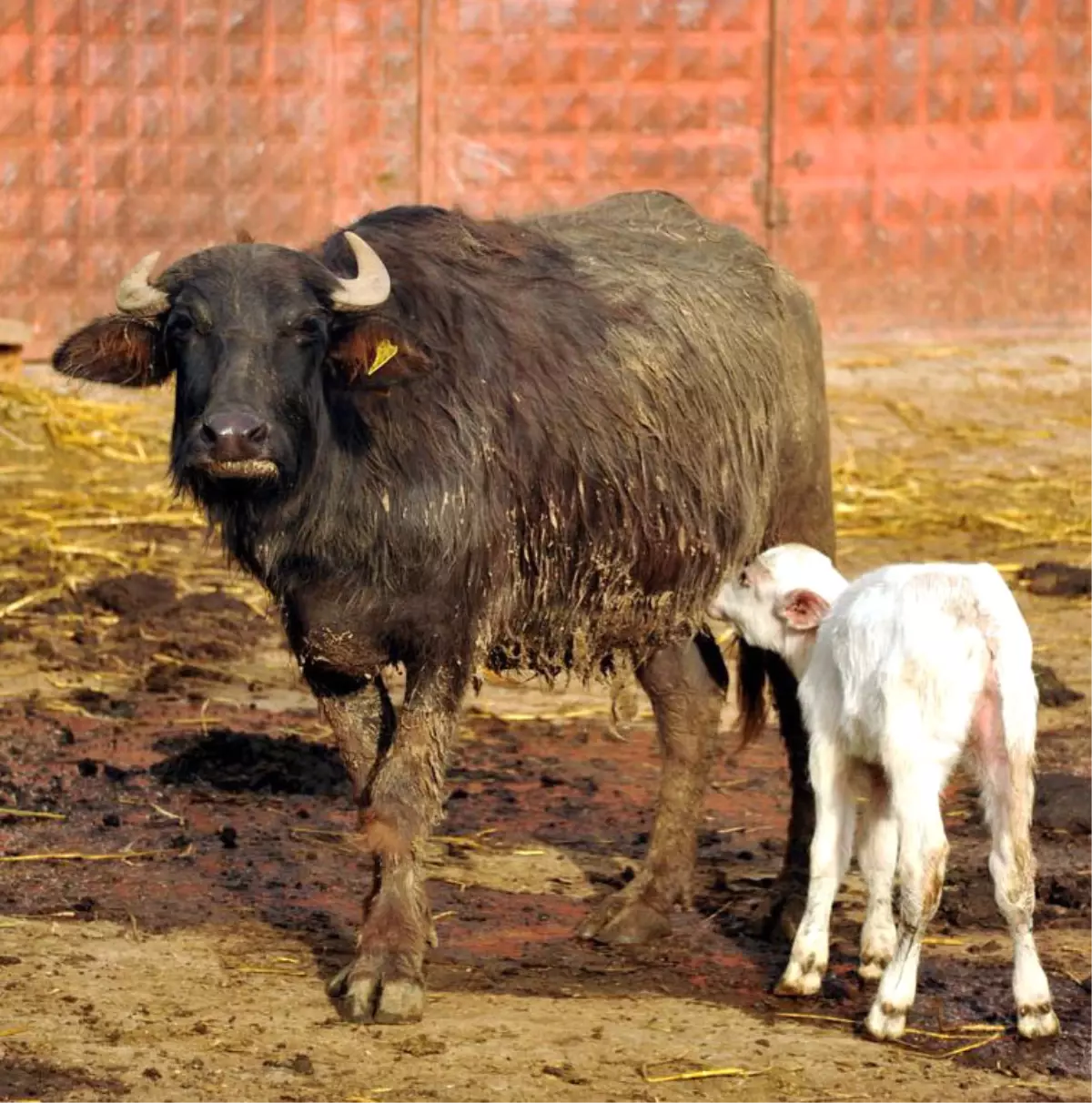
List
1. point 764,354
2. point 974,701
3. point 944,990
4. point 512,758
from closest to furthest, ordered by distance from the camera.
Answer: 1. point 974,701
2. point 944,990
3. point 764,354
4. point 512,758

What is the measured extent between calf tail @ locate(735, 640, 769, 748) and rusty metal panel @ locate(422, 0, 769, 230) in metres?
7.50

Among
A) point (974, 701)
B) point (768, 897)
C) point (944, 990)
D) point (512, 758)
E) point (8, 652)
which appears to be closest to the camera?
point (974, 701)

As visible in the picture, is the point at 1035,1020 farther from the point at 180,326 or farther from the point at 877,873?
the point at 180,326

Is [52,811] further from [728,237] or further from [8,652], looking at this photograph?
[728,237]

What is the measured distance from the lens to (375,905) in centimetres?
601

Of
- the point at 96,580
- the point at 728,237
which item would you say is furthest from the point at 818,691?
the point at 96,580

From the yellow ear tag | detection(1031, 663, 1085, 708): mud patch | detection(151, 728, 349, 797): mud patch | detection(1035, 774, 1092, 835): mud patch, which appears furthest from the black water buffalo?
detection(1031, 663, 1085, 708): mud patch

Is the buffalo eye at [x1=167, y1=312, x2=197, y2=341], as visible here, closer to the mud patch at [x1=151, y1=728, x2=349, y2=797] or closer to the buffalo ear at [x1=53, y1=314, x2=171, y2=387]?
the buffalo ear at [x1=53, y1=314, x2=171, y2=387]

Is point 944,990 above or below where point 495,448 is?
below

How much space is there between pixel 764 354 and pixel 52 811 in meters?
2.65

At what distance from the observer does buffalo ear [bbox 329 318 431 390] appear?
601 centimetres

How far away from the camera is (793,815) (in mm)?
7000

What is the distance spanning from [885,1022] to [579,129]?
385 inches

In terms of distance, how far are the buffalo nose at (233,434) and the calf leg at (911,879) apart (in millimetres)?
1698
